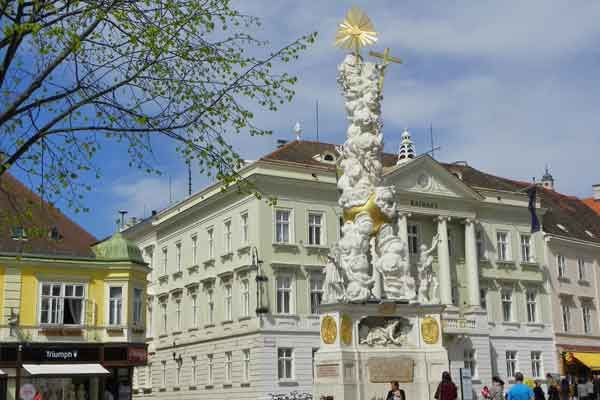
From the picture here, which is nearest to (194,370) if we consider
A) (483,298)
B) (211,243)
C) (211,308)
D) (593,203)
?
(211,308)

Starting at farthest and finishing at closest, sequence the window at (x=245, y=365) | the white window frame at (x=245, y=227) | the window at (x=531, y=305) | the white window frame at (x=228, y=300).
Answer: the window at (x=531, y=305)
the white window frame at (x=228, y=300)
the white window frame at (x=245, y=227)
the window at (x=245, y=365)

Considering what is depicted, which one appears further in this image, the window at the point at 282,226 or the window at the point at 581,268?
the window at the point at 581,268

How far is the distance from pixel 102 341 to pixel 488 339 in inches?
769

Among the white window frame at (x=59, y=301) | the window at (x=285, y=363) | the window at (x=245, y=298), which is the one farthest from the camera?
the window at (x=245, y=298)

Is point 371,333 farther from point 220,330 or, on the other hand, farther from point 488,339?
point 488,339

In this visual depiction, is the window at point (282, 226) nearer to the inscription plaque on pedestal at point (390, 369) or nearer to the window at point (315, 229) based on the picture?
the window at point (315, 229)

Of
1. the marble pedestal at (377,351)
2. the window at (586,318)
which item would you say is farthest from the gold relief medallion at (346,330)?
the window at (586,318)

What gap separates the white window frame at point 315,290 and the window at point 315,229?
153 cm

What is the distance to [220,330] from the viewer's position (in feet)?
133

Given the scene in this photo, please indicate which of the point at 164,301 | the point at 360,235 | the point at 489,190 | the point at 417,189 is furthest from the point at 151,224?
the point at 360,235

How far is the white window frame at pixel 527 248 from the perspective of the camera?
46.8 m

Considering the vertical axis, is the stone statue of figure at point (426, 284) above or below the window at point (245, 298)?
below

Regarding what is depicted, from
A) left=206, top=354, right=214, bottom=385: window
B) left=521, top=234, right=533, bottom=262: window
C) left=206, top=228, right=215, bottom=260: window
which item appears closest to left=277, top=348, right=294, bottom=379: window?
left=206, top=354, right=214, bottom=385: window

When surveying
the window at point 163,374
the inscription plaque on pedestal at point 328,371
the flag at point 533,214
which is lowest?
the inscription plaque on pedestal at point 328,371
